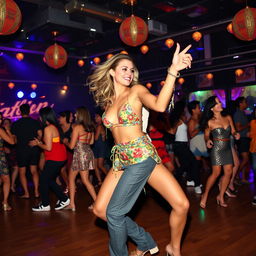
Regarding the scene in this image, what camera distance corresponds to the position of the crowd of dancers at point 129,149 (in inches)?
90.8

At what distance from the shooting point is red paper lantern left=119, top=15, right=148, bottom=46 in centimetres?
523

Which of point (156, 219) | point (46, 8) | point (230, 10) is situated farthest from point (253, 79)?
point (156, 219)

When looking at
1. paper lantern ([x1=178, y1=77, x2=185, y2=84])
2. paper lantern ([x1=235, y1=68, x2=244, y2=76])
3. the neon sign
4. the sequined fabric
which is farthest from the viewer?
paper lantern ([x1=178, y1=77, x2=185, y2=84])

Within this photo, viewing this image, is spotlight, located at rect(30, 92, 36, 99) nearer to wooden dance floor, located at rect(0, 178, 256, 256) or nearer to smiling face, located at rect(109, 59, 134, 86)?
wooden dance floor, located at rect(0, 178, 256, 256)

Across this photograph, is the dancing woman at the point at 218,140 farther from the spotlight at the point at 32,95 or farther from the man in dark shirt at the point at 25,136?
the spotlight at the point at 32,95

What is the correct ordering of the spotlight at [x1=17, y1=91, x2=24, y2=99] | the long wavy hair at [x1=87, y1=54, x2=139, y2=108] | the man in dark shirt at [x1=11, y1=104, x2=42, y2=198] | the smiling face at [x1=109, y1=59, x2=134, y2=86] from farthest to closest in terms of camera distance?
the spotlight at [x1=17, y1=91, x2=24, y2=99] → the man in dark shirt at [x1=11, y1=104, x2=42, y2=198] → the long wavy hair at [x1=87, y1=54, x2=139, y2=108] → the smiling face at [x1=109, y1=59, x2=134, y2=86]

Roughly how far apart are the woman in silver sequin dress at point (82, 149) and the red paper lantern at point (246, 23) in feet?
8.37

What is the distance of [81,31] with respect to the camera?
27.3 feet

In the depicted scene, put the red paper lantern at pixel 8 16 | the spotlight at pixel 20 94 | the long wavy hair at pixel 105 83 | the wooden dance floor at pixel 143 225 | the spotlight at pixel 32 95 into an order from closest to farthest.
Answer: the long wavy hair at pixel 105 83 → the wooden dance floor at pixel 143 225 → the red paper lantern at pixel 8 16 → the spotlight at pixel 20 94 → the spotlight at pixel 32 95

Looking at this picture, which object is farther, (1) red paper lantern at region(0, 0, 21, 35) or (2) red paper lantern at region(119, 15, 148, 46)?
(2) red paper lantern at region(119, 15, 148, 46)

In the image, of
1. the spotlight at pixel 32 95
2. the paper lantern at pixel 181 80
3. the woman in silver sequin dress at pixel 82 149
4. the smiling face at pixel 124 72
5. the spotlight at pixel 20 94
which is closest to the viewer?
the smiling face at pixel 124 72

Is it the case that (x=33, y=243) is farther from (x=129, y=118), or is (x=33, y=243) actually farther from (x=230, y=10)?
(x=230, y=10)

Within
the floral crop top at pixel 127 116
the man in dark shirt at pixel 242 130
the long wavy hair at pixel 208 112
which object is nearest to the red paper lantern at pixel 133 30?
the long wavy hair at pixel 208 112

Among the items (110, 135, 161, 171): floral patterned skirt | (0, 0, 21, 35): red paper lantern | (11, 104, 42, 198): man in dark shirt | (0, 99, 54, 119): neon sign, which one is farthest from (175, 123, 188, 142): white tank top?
(0, 99, 54, 119): neon sign
